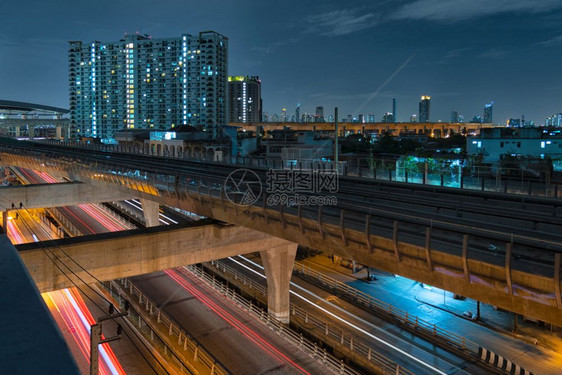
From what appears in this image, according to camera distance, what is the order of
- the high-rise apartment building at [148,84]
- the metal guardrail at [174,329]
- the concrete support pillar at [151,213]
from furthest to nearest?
the high-rise apartment building at [148,84], the concrete support pillar at [151,213], the metal guardrail at [174,329]

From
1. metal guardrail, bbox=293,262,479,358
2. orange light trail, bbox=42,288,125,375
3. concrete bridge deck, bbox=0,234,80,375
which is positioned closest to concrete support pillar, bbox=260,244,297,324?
metal guardrail, bbox=293,262,479,358

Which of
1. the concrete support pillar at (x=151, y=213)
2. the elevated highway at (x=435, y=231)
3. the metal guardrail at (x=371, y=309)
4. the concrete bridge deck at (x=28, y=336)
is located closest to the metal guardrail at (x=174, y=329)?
the metal guardrail at (x=371, y=309)

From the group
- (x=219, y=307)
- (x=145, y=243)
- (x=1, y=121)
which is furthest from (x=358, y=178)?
(x=1, y=121)

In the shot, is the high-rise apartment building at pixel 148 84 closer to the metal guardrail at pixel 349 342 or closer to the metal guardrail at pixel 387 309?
the metal guardrail at pixel 387 309

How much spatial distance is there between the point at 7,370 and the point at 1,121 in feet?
486

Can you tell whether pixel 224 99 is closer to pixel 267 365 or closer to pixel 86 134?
pixel 86 134

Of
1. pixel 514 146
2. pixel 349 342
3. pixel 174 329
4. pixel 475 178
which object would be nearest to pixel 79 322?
pixel 174 329

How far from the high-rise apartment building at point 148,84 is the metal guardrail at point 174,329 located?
124 m

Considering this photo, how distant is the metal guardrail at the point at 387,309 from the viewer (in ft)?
64.8

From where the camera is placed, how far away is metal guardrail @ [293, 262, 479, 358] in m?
19.8

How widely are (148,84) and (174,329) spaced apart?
489ft

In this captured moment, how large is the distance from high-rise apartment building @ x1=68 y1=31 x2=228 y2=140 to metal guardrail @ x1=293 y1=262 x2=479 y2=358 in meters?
123

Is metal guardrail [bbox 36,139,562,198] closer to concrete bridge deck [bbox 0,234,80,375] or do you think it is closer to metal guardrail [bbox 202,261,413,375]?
metal guardrail [bbox 202,261,413,375]

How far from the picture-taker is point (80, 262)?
1747 cm
